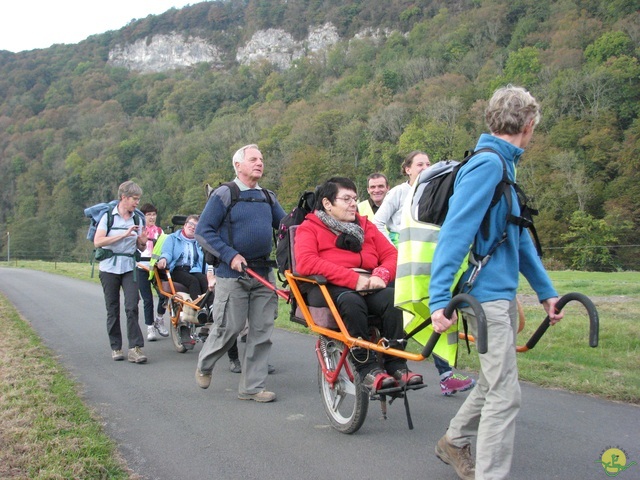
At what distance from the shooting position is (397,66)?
10694cm

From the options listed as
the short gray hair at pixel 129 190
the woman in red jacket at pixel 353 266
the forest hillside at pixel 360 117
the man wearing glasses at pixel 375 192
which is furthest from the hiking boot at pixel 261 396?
the forest hillside at pixel 360 117

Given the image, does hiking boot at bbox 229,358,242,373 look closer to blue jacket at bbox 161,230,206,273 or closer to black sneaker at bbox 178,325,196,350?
black sneaker at bbox 178,325,196,350

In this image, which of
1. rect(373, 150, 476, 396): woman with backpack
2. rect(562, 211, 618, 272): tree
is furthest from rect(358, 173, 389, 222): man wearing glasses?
rect(562, 211, 618, 272): tree

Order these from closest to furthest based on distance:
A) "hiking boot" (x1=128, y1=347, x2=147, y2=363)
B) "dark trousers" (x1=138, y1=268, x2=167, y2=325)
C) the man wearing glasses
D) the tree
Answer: the man wearing glasses → "hiking boot" (x1=128, y1=347, x2=147, y2=363) → "dark trousers" (x1=138, y1=268, x2=167, y2=325) → the tree

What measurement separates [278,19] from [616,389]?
204m

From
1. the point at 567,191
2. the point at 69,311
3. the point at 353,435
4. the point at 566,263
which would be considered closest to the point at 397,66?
the point at 567,191

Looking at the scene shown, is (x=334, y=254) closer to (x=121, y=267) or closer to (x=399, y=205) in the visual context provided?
(x=399, y=205)

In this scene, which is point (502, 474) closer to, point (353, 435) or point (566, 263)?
point (353, 435)

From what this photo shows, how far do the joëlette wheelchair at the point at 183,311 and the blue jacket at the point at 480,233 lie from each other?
5.24 meters

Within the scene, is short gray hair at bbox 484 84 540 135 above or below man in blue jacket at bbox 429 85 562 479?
above

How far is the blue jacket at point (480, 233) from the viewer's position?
3.22 meters

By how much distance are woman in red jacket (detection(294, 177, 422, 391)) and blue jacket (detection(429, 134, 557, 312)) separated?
3.75 feet

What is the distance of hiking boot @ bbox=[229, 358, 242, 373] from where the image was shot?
7184 millimetres

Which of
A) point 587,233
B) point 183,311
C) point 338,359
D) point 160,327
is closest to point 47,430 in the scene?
point 338,359
